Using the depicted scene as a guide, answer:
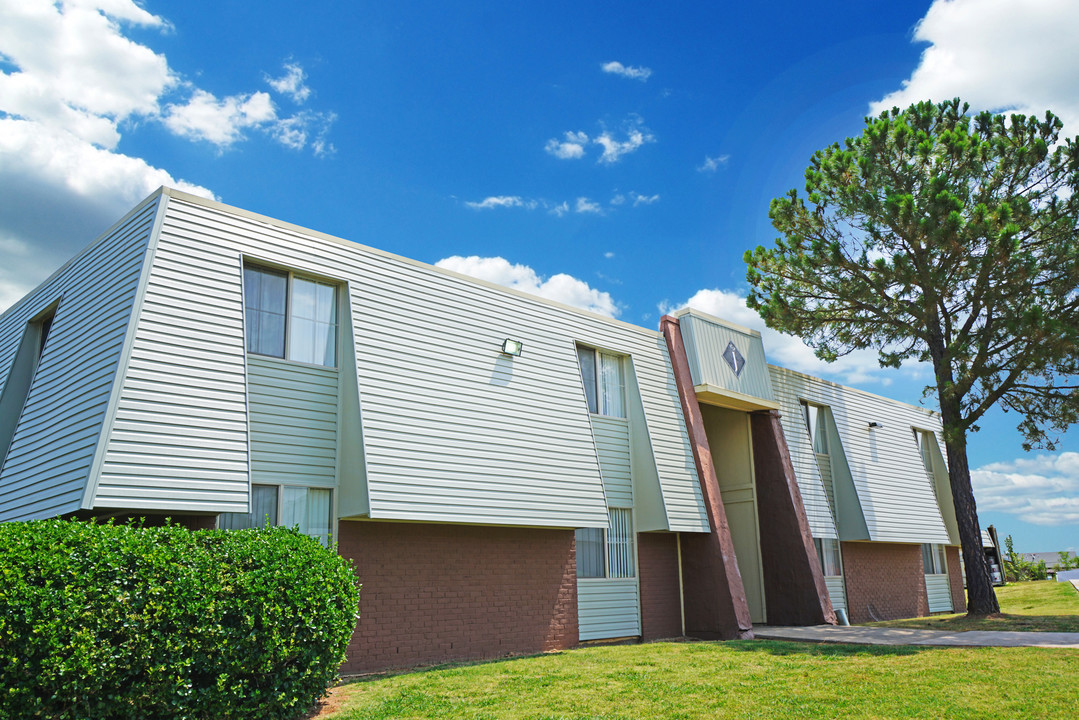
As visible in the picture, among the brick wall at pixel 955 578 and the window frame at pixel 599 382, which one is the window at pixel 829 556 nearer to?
the brick wall at pixel 955 578

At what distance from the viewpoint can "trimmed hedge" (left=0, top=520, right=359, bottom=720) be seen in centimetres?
615

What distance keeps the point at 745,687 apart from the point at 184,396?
23.9 feet

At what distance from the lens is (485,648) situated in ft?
38.7

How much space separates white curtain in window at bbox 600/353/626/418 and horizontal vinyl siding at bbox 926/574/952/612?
42.1ft

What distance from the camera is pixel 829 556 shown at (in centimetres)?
1902

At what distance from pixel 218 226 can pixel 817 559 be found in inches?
555

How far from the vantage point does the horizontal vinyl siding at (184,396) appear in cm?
856

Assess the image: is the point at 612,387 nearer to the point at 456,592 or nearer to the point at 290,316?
the point at 456,592

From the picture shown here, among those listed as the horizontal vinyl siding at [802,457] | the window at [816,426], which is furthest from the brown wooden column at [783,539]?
the window at [816,426]

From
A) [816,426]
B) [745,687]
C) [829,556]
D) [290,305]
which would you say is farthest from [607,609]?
[816,426]

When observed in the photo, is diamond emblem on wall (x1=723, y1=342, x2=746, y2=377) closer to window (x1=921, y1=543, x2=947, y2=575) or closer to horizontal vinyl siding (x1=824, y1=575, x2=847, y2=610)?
horizontal vinyl siding (x1=824, y1=575, x2=847, y2=610)

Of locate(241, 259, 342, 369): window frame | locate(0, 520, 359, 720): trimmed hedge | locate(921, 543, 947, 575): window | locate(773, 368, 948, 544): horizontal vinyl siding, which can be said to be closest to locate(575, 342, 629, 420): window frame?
locate(241, 259, 342, 369): window frame

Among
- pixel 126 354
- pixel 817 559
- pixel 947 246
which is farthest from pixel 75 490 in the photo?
pixel 947 246

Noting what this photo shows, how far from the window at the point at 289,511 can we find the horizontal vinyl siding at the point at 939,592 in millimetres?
18430
